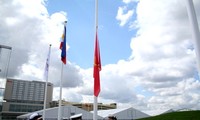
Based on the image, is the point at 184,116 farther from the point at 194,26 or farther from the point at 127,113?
the point at 194,26

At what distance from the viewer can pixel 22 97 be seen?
118 metres

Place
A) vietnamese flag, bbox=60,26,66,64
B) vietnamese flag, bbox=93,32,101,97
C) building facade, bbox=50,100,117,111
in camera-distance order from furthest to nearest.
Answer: building facade, bbox=50,100,117,111, vietnamese flag, bbox=60,26,66,64, vietnamese flag, bbox=93,32,101,97

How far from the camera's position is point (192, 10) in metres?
7.45

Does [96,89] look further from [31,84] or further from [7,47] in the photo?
[31,84]

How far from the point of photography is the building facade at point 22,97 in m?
99.6

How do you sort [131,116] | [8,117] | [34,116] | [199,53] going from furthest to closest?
1. [8,117]
2. [131,116]
3. [199,53]
4. [34,116]

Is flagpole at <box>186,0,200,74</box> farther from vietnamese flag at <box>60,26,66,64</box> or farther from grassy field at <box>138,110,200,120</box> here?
grassy field at <box>138,110,200,120</box>

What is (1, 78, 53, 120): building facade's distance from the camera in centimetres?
9957

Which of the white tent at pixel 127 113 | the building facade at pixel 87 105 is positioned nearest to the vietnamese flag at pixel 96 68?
the white tent at pixel 127 113

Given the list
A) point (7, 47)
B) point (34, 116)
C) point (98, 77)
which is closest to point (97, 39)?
point (98, 77)

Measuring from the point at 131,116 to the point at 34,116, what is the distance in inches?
1730

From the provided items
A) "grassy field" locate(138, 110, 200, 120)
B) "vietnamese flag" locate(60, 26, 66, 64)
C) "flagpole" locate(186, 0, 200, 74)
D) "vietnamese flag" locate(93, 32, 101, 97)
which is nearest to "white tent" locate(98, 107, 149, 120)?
"grassy field" locate(138, 110, 200, 120)

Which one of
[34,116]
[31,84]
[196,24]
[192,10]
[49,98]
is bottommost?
[34,116]

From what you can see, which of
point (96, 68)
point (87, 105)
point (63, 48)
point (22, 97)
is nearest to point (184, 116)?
point (63, 48)
